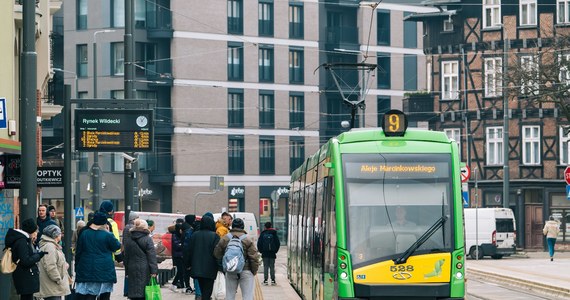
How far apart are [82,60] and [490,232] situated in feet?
105

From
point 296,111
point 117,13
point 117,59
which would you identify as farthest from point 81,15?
point 296,111

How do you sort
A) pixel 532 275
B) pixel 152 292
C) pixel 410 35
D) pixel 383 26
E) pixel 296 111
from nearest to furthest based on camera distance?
pixel 152 292, pixel 532 275, pixel 296 111, pixel 383 26, pixel 410 35

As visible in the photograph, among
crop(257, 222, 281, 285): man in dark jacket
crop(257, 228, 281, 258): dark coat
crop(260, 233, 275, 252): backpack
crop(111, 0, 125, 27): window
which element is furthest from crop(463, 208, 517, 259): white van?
crop(111, 0, 125, 27): window

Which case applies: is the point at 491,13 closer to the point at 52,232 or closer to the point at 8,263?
the point at 52,232

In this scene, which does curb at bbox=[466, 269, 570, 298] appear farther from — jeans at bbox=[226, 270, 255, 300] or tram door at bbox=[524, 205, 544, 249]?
tram door at bbox=[524, 205, 544, 249]

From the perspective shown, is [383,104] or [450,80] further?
[383,104]

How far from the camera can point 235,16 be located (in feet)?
271

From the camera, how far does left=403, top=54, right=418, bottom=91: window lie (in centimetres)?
9088

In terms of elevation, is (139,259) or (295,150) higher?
(295,150)

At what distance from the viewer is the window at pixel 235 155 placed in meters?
83.2

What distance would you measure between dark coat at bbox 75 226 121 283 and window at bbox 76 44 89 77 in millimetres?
61289

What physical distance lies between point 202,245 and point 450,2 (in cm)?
4908

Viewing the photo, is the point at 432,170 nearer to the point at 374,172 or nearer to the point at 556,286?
the point at 374,172

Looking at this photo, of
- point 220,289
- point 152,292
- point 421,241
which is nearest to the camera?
point 421,241
